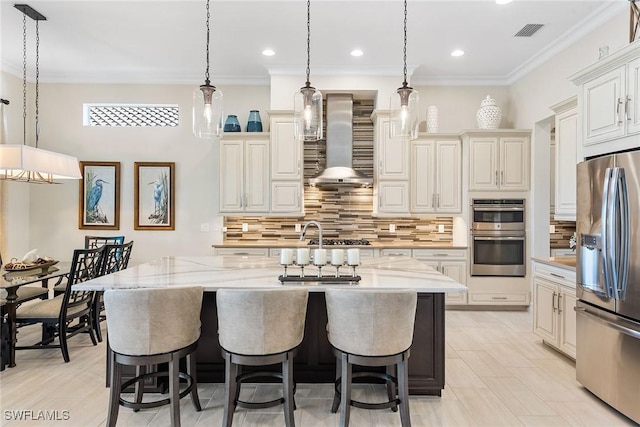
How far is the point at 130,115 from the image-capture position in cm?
568

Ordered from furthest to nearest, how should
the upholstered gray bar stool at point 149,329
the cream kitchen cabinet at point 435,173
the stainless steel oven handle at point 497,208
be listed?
the cream kitchen cabinet at point 435,173 → the stainless steel oven handle at point 497,208 → the upholstered gray bar stool at point 149,329

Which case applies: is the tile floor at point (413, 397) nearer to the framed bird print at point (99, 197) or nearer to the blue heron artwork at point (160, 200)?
the blue heron artwork at point (160, 200)

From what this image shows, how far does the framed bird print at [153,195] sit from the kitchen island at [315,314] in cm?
272

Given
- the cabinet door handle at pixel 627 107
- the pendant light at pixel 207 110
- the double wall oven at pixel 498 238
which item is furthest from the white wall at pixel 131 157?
the cabinet door handle at pixel 627 107

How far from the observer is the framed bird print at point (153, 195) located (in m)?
5.61

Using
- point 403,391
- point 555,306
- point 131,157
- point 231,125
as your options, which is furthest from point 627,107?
point 131,157

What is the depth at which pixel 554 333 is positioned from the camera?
361cm

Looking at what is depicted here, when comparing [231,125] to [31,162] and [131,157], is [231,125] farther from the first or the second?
[31,162]

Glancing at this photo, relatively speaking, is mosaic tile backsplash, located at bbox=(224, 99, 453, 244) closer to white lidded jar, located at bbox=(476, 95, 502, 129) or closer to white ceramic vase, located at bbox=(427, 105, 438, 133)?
white ceramic vase, located at bbox=(427, 105, 438, 133)

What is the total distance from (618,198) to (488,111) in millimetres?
2959

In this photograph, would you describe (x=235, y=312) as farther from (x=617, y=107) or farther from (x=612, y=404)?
(x=617, y=107)

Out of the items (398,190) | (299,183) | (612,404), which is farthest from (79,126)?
(612,404)

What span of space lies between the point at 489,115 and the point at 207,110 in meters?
3.94

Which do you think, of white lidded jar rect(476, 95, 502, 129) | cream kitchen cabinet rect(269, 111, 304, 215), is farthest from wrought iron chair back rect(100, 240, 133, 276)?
white lidded jar rect(476, 95, 502, 129)
